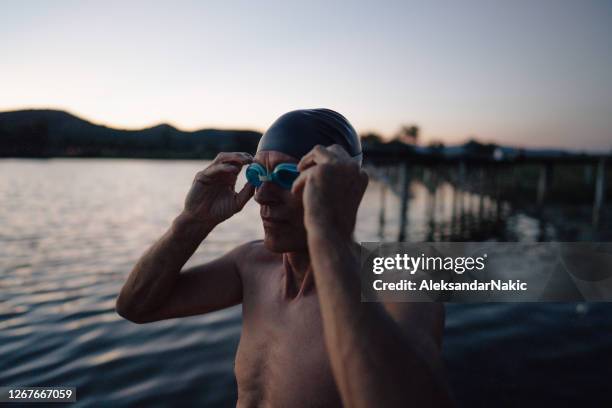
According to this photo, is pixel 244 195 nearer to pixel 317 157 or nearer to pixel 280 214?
pixel 280 214

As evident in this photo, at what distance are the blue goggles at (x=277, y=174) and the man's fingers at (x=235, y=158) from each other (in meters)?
0.09

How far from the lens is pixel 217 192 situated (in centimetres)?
213

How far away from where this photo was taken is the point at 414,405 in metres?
1.11

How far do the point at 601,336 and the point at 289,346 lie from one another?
662cm

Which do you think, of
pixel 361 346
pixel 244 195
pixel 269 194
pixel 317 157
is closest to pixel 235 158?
pixel 244 195

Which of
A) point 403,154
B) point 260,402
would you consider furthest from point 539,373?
point 403,154

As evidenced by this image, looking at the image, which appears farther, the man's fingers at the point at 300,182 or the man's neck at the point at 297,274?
the man's neck at the point at 297,274

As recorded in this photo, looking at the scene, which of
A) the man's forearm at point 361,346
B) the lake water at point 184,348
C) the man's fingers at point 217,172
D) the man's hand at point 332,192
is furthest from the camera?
the lake water at point 184,348

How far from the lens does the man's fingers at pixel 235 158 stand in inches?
78.7

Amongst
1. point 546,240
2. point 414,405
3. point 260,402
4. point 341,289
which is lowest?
point 546,240

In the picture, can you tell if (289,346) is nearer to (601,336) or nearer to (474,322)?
(474,322)

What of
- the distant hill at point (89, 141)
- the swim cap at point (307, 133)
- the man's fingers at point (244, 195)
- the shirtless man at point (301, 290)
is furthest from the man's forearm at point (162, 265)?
the distant hill at point (89, 141)

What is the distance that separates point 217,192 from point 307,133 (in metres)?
0.62

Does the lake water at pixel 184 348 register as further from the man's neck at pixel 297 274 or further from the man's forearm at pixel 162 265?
the man's neck at pixel 297 274
